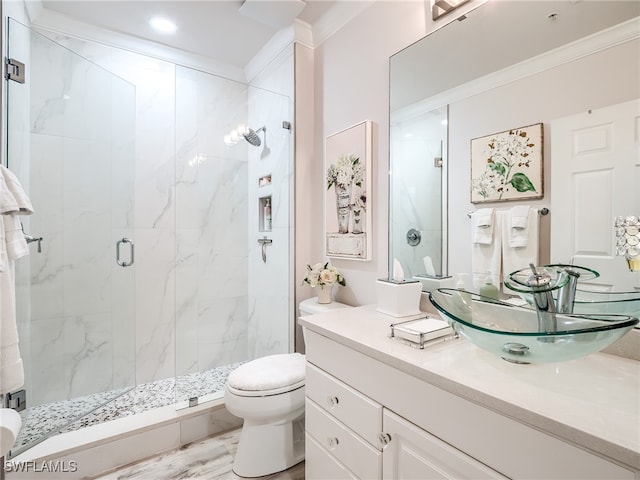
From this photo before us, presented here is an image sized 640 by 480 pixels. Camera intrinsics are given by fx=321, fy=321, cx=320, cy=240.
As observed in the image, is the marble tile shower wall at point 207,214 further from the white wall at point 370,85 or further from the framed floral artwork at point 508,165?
the framed floral artwork at point 508,165

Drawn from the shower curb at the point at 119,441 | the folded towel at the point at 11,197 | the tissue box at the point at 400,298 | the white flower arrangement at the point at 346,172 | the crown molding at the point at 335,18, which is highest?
the crown molding at the point at 335,18

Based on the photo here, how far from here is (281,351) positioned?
7.54 ft

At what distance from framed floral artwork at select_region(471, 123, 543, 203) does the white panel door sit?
0.05m

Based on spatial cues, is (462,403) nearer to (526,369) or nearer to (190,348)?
(526,369)

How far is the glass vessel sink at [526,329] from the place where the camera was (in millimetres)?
701

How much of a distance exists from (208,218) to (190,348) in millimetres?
994

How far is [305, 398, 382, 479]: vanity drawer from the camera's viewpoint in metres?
1.00

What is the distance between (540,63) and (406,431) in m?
1.29

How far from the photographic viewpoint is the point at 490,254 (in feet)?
4.13

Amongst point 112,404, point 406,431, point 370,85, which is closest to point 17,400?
point 112,404

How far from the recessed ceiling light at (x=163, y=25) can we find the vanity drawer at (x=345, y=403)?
2.35 meters

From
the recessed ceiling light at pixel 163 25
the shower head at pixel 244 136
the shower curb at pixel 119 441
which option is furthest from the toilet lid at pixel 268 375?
the recessed ceiling light at pixel 163 25

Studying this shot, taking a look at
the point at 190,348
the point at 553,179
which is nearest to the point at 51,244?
the point at 190,348

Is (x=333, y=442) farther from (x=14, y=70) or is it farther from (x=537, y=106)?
(x=14, y=70)
